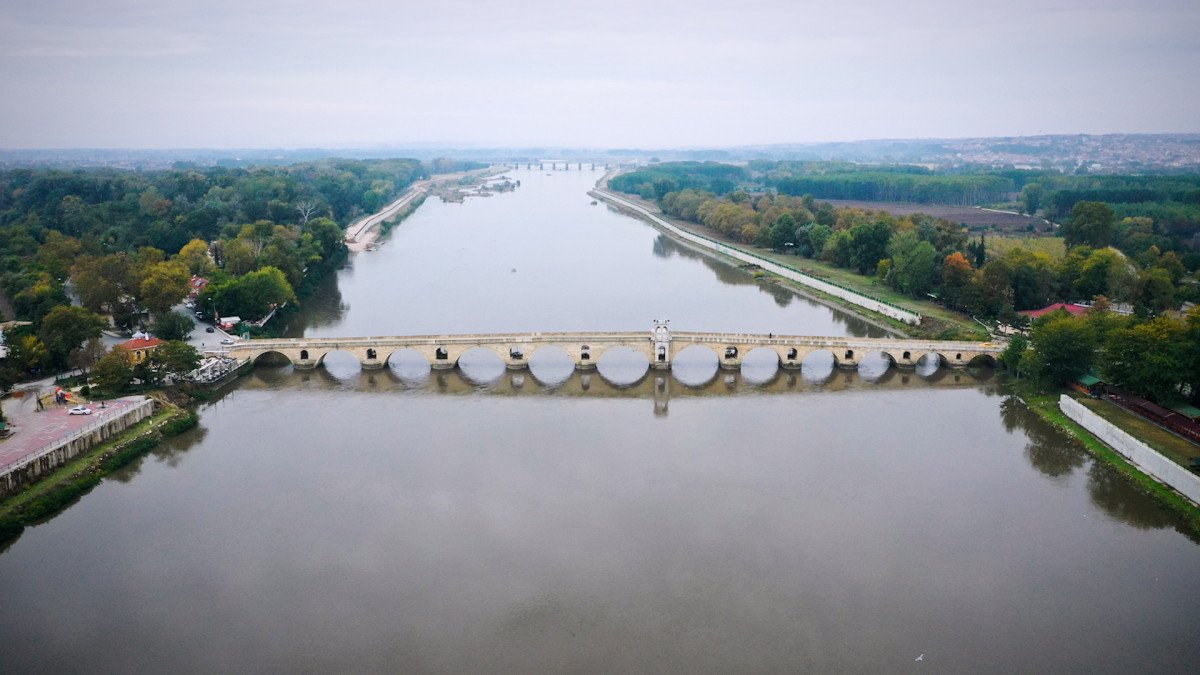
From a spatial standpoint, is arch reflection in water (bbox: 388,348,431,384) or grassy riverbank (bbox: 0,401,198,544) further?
arch reflection in water (bbox: 388,348,431,384)

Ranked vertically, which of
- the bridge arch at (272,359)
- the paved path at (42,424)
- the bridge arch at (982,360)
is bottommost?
the bridge arch at (272,359)

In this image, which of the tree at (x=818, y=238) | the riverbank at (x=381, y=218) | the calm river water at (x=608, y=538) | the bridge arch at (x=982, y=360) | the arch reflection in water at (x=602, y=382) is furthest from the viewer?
the riverbank at (x=381, y=218)

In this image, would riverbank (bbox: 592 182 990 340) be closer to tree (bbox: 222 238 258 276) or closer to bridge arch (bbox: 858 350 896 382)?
bridge arch (bbox: 858 350 896 382)

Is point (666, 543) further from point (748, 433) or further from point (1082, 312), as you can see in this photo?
point (1082, 312)

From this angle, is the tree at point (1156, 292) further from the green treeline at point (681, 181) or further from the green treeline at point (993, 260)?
the green treeline at point (681, 181)

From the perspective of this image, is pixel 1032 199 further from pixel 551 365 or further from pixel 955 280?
pixel 551 365

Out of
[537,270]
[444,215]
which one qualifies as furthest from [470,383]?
[444,215]

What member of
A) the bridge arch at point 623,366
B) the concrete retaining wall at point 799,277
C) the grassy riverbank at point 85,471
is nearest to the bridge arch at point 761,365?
the bridge arch at point 623,366

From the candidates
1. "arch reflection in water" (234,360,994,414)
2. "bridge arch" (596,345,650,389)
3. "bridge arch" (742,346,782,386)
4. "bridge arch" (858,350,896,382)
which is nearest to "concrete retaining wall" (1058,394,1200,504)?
"arch reflection in water" (234,360,994,414)
